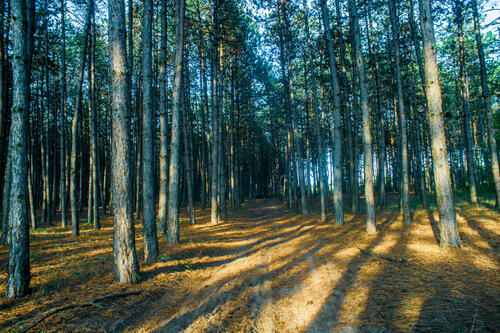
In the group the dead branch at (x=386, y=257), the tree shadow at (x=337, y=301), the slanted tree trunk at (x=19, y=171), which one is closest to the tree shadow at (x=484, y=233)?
the dead branch at (x=386, y=257)

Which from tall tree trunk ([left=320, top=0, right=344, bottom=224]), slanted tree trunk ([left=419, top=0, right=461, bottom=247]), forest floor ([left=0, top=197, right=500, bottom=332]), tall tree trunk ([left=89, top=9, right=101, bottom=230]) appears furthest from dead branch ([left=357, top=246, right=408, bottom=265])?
tall tree trunk ([left=89, top=9, right=101, bottom=230])

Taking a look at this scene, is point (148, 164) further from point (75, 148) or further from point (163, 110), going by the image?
point (75, 148)

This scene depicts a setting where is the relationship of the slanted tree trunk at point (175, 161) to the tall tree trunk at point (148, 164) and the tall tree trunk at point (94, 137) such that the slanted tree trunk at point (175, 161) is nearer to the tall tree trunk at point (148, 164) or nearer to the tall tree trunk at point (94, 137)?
the tall tree trunk at point (148, 164)

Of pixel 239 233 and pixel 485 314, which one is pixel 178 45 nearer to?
pixel 239 233

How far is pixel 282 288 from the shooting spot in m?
4.93

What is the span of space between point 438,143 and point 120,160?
854 centimetres

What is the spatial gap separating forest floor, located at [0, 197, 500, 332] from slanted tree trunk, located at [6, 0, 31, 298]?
420 mm

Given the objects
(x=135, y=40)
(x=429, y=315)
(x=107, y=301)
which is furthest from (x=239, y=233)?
(x=135, y=40)

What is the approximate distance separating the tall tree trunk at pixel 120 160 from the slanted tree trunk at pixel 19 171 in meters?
1.50

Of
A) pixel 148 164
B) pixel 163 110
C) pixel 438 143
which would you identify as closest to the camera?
pixel 438 143

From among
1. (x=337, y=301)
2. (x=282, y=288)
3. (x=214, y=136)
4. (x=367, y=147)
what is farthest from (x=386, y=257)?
(x=214, y=136)

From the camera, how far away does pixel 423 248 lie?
22.5ft

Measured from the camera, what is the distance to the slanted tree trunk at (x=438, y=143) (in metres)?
6.59

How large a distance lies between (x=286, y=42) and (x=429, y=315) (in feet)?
56.9
